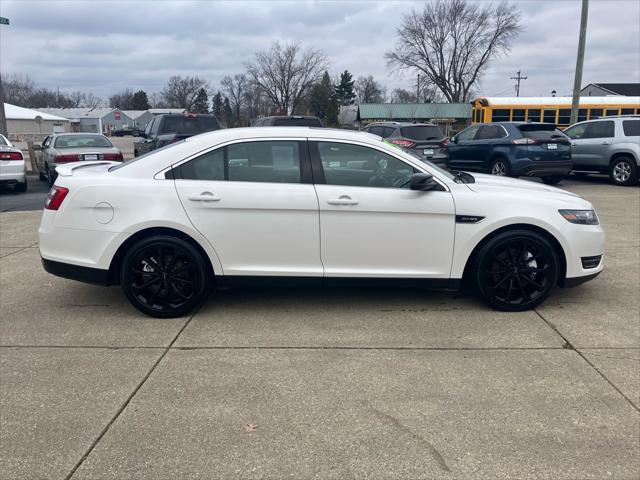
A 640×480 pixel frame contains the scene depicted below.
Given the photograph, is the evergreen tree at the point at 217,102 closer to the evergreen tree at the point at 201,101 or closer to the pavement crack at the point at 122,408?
the evergreen tree at the point at 201,101

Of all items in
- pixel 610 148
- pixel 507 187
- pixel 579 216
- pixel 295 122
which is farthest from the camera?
pixel 610 148

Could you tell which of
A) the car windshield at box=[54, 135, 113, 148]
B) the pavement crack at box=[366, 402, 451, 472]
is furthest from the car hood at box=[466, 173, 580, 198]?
the car windshield at box=[54, 135, 113, 148]

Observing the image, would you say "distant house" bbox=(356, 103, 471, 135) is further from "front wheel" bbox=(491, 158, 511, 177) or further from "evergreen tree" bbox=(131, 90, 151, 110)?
"evergreen tree" bbox=(131, 90, 151, 110)

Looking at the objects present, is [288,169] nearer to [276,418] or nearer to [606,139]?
[276,418]

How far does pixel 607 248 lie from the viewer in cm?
719

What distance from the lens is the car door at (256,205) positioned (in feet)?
14.8

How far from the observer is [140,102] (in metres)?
126

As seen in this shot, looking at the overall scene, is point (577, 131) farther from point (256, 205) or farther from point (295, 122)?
point (256, 205)

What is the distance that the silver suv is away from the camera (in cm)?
1367

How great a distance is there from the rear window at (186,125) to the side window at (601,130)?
9802 mm

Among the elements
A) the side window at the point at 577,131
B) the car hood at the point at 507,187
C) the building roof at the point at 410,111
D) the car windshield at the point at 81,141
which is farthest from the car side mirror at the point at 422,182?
the building roof at the point at 410,111

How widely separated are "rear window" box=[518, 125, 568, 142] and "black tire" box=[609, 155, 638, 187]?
6.92 feet

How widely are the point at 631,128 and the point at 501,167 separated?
3.58 meters

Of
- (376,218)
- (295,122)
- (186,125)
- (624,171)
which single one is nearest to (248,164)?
(376,218)
